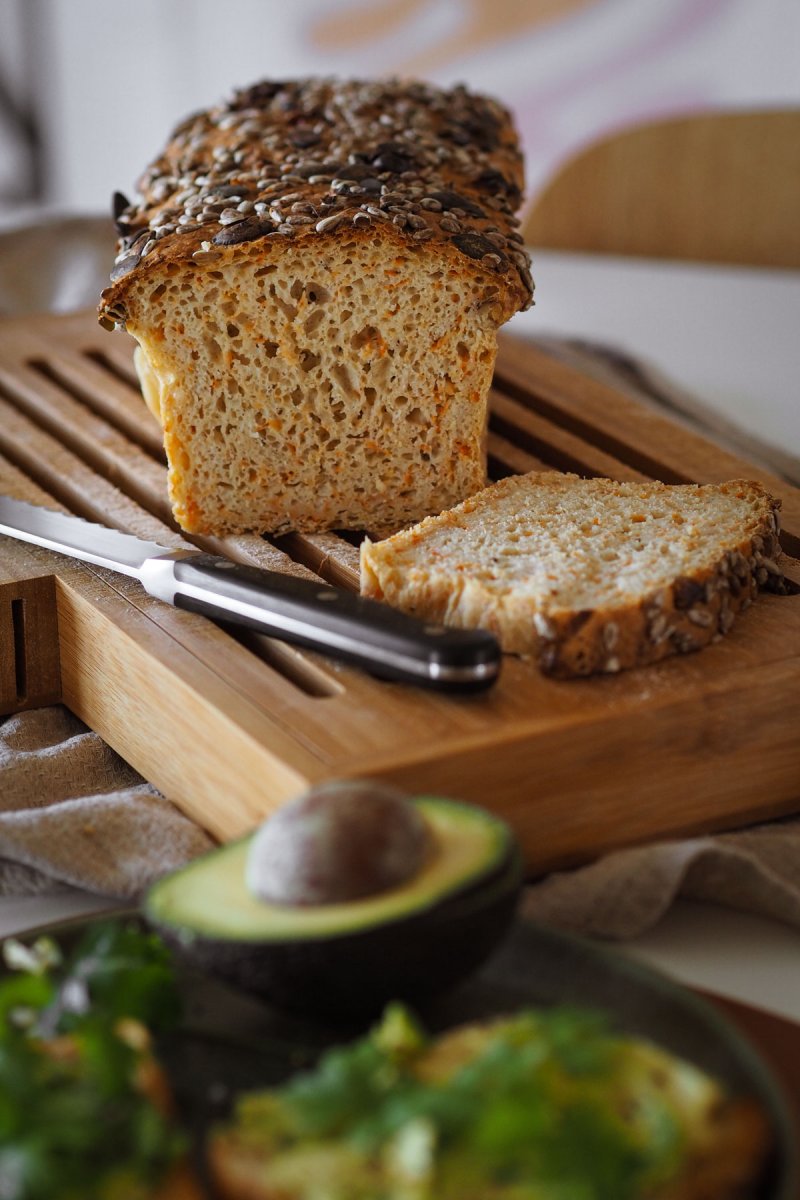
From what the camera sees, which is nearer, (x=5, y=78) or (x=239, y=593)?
(x=239, y=593)

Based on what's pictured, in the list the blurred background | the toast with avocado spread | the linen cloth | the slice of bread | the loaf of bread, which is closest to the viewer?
the toast with avocado spread

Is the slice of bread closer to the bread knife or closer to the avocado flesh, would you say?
the bread knife

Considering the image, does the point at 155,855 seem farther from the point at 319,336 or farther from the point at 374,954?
the point at 319,336

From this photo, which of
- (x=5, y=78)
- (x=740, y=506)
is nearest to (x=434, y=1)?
(x=5, y=78)

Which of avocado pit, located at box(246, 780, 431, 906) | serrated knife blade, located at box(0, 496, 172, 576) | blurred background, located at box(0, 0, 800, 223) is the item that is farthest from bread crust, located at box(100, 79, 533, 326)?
blurred background, located at box(0, 0, 800, 223)

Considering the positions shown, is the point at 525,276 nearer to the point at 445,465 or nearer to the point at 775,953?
the point at 445,465

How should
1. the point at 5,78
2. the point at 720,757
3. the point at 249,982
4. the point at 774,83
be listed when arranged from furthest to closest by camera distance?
the point at 5,78 < the point at 774,83 < the point at 720,757 < the point at 249,982

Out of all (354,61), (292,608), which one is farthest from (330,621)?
(354,61)

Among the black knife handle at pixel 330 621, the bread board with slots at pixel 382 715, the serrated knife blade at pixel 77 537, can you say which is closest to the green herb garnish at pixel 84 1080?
the bread board with slots at pixel 382 715
